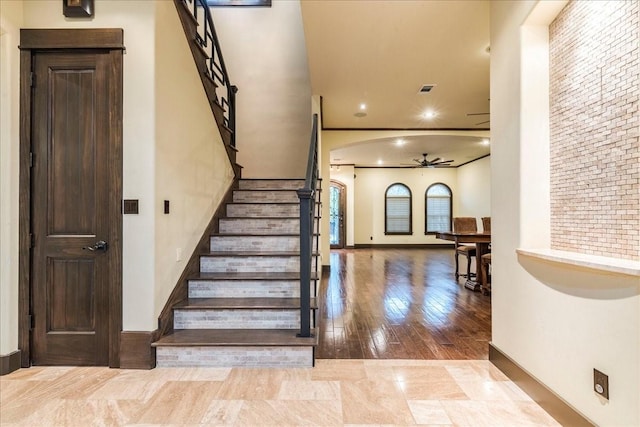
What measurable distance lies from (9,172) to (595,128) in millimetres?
3636

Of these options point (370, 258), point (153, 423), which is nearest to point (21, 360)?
point (153, 423)

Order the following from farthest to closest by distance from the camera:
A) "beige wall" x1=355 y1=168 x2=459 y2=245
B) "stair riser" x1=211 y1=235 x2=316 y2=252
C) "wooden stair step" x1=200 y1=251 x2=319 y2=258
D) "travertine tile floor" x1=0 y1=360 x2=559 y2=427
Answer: "beige wall" x1=355 y1=168 x2=459 y2=245
"stair riser" x1=211 y1=235 x2=316 y2=252
"wooden stair step" x1=200 y1=251 x2=319 y2=258
"travertine tile floor" x1=0 y1=360 x2=559 y2=427

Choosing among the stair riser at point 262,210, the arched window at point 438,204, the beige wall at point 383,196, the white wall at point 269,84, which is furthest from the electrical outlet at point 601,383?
the arched window at point 438,204

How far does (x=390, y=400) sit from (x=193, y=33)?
3.44 m

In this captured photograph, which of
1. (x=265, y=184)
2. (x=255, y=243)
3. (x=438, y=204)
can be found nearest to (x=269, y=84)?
(x=265, y=184)

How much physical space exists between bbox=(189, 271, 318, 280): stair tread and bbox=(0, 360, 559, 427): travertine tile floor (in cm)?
79

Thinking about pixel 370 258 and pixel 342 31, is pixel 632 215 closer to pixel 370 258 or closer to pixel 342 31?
pixel 342 31

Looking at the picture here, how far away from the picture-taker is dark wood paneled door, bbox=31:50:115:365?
235cm

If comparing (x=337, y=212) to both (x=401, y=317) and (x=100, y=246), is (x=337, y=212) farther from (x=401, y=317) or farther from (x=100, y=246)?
(x=100, y=246)

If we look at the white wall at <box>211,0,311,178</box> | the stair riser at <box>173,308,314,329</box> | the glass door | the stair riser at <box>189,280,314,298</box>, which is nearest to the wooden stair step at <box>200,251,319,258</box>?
the stair riser at <box>189,280,314,298</box>

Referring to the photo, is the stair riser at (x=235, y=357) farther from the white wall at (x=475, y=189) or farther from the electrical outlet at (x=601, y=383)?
the white wall at (x=475, y=189)

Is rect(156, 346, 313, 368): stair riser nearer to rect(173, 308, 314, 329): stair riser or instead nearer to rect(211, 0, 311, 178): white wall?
rect(173, 308, 314, 329): stair riser

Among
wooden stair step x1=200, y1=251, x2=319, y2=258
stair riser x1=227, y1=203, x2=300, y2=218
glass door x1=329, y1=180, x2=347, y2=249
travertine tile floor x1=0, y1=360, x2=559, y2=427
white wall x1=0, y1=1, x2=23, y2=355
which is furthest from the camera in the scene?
glass door x1=329, y1=180, x2=347, y2=249

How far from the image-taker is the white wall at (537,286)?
55.6 inches
